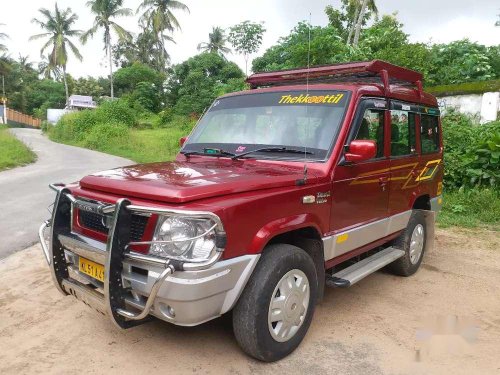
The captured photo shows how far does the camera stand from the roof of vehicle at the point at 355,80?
4.05 meters

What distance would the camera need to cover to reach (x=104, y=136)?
24125 millimetres

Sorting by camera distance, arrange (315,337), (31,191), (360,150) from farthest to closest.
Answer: (31,191) < (315,337) < (360,150)

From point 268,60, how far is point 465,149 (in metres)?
16.8

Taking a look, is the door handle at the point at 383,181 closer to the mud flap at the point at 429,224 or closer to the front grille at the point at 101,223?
the mud flap at the point at 429,224

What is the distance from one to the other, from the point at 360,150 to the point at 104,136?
2264cm

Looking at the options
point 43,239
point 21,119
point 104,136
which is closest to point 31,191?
point 43,239

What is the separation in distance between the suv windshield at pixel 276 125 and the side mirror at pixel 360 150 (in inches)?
7.2

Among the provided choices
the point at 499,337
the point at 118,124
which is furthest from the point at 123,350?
the point at 118,124

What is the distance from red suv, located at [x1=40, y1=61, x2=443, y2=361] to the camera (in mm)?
2645

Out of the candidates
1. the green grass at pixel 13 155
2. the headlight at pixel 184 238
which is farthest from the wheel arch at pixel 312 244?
the green grass at pixel 13 155

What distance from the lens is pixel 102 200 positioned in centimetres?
298

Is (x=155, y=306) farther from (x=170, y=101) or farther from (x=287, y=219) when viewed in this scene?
(x=170, y=101)

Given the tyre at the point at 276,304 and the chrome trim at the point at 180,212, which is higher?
the chrome trim at the point at 180,212

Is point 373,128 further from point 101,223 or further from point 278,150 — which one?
point 101,223
